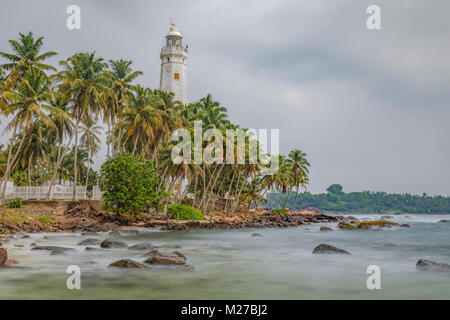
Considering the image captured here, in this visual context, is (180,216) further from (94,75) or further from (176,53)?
(176,53)

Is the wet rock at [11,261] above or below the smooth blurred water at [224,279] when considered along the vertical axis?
above

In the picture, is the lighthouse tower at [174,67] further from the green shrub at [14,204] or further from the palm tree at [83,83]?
the green shrub at [14,204]

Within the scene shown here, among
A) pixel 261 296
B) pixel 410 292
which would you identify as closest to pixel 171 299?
pixel 261 296

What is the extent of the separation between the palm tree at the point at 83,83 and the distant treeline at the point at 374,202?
127 meters

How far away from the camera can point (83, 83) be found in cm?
3484

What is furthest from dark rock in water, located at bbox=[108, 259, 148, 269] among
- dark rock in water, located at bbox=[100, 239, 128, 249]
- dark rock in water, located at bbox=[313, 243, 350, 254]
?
dark rock in water, located at bbox=[313, 243, 350, 254]

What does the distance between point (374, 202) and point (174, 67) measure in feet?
416

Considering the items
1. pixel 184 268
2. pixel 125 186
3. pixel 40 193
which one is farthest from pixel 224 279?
pixel 40 193

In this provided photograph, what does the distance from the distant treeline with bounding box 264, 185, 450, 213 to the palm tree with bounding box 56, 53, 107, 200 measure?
415 feet

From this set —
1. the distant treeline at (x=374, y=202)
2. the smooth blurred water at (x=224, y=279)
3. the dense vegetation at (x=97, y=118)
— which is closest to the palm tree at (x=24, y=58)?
the dense vegetation at (x=97, y=118)

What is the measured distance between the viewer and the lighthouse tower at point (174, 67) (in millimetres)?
61562

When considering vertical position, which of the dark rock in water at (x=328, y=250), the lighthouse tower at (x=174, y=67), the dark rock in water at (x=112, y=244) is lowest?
the dark rock in water at (x=328, y=250)

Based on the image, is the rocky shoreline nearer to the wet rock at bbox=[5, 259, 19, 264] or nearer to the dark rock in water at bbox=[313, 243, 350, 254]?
the wet rock at bbox=[5, 259, 19, 264]

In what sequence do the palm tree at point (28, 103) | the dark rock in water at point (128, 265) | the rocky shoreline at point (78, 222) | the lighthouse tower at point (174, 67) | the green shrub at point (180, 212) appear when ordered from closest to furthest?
the dark rock in water at point (128, 265) → the rocky shoreline at point (78, 222) → the palm tree at point (28, 103) → the green shrub at point (180, 212) → the lighthouse tower at point (174, 67)
